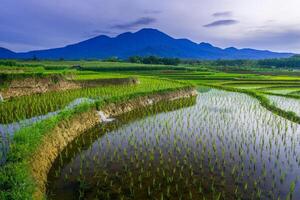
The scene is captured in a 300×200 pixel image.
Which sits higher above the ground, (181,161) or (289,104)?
(181,161)

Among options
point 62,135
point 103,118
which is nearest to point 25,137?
point 62,135

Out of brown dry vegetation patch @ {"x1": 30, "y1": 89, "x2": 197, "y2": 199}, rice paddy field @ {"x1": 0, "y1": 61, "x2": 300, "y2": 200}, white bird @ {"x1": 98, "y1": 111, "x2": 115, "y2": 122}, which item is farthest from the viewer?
white bird @ {"x1": 98, "y1": 111, "x2": 115, "y2": 122}

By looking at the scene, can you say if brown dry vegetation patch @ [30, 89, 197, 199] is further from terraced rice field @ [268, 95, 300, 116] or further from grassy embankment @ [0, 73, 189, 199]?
terraced rice field @ [268, 95, 300, 116]

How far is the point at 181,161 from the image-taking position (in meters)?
8.58

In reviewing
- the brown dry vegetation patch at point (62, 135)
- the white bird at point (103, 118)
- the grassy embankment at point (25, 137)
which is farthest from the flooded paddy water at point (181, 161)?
the grassy embankment at point (25, 137)

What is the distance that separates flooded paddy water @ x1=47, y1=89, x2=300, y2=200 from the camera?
268 inches

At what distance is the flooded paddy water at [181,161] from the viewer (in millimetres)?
6812

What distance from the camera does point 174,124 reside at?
43.1 ft

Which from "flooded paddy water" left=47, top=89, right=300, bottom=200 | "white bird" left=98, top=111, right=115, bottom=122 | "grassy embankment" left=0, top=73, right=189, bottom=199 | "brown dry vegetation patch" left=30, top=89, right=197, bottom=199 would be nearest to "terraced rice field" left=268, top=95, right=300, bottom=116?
"flooded paddy water" left=47, top=89, right=300, bottom=200

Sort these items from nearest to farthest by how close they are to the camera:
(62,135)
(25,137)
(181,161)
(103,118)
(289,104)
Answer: (25,137) < (181,161) < (62,135) < (103,118) < (289,104)

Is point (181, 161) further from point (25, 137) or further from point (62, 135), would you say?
point (25, 137)

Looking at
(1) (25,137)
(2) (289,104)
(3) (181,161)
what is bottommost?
(2) (289,104)

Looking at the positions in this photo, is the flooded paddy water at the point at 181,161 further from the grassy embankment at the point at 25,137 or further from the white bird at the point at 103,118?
the grassy embankment at the point at 25,137

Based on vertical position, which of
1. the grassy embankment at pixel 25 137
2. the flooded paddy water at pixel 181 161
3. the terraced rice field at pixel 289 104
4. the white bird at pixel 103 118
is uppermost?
the grassy embankment at pixel 25 137
